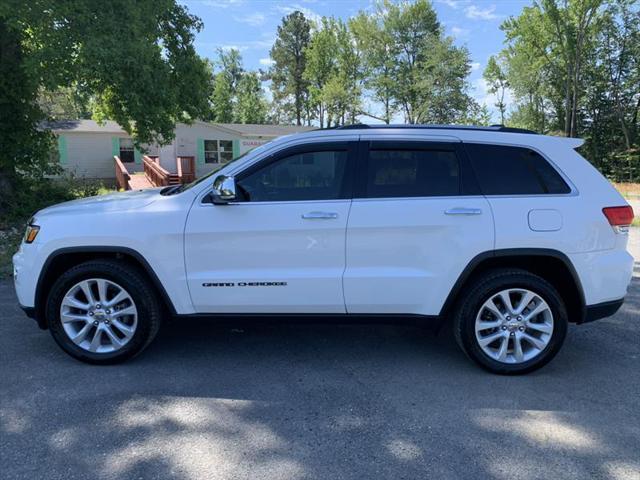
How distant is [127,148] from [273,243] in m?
26.3

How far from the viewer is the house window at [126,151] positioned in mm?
27078

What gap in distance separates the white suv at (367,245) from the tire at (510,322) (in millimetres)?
11

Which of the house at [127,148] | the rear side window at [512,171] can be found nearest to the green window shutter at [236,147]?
the house at [127,148]

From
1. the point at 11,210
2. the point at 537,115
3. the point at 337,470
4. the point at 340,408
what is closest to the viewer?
the point at 337,470

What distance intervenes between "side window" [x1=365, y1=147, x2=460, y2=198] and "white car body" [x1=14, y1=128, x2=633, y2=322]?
0.08m

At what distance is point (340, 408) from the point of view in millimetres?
3316

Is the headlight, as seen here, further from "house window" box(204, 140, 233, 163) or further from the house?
"house window" box(204, 140, 233, 163)

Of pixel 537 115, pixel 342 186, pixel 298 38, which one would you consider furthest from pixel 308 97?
pixel 342 186

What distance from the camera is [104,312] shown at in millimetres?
3877

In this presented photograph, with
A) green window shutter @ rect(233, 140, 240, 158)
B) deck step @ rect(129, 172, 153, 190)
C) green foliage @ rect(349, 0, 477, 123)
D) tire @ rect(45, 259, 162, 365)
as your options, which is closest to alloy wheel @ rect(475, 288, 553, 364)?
tire @ rect(45, 259, 162, 365)

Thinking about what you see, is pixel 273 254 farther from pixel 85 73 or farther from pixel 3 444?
pixel 85 73

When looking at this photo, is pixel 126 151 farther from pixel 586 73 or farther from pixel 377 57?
pixel 586 73

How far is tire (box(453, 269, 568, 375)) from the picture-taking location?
147 inches

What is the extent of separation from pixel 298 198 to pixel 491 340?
6.06ft
